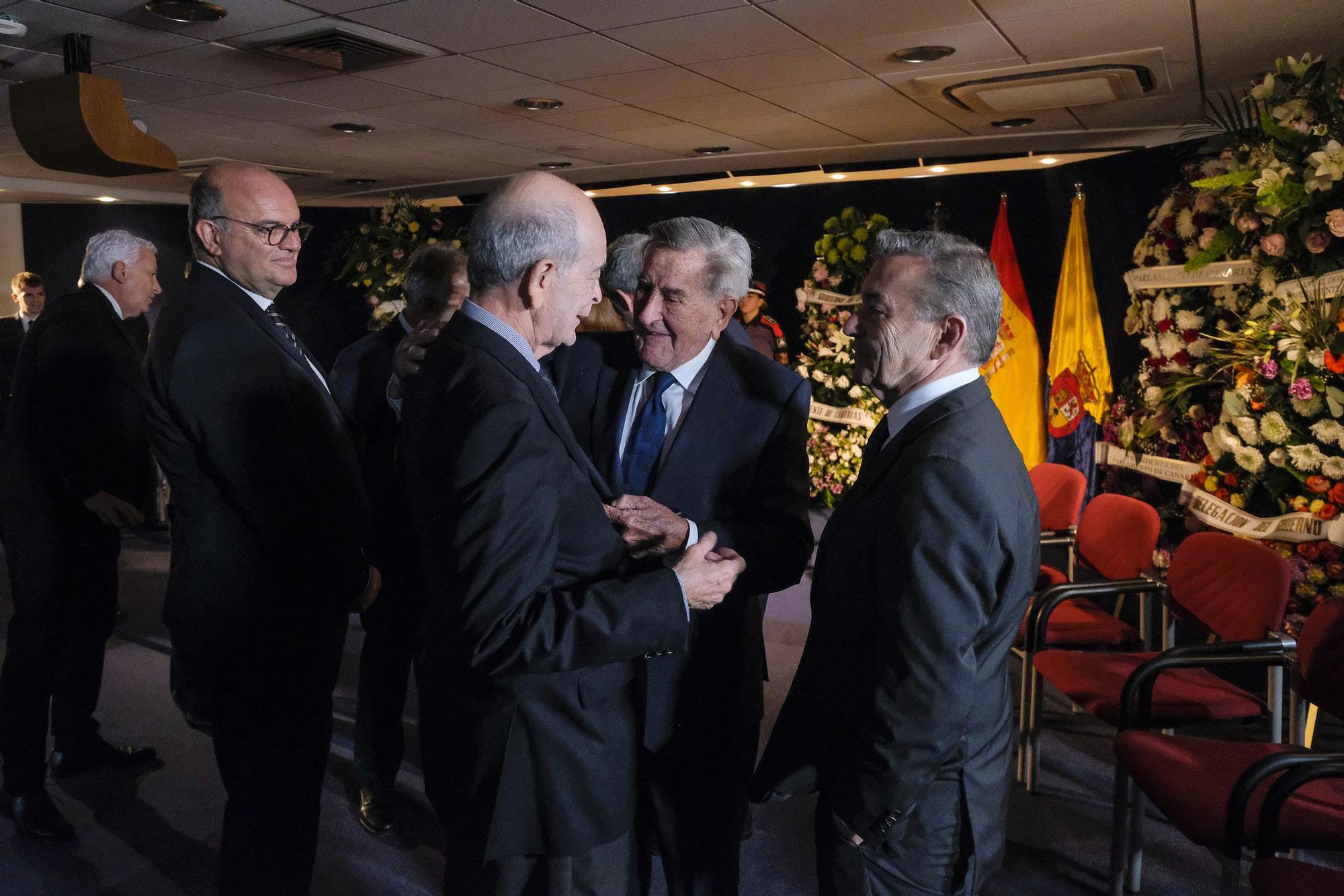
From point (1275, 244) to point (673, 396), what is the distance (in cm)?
250

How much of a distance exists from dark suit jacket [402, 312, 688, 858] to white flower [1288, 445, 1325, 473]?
2.78 metres

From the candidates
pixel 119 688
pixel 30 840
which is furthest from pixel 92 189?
pixel 30 840

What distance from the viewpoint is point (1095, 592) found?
3166mm

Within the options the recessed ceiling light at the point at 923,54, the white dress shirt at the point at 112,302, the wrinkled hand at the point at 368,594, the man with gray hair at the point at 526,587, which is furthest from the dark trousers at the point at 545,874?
the recessed ceiling light at the point at 923,54

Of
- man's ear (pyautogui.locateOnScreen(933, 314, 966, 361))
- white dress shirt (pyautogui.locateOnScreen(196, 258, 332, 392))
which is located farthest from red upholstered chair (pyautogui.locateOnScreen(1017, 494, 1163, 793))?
white dress shirt (pyautogui.locateOnScreen(196, 258, 332, 392))

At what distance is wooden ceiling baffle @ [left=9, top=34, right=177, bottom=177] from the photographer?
3.39 meters

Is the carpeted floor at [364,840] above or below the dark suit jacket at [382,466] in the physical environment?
below

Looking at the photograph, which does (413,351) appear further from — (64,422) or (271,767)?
(64,422)

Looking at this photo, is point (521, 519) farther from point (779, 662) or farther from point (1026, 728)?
point (779, 662)

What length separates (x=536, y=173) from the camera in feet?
4.75

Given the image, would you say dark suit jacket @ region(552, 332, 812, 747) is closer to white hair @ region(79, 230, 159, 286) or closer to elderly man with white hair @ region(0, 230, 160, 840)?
elderly man with white hair @ region(0, 230, 160, 840)

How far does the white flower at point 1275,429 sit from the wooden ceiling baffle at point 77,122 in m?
4.24

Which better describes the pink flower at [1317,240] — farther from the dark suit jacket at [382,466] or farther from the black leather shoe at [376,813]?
the black leather shoe at [376,813]

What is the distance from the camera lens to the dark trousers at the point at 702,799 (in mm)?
1928
